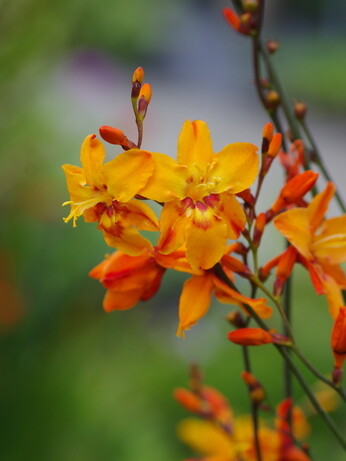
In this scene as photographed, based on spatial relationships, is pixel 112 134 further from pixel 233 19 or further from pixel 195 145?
pixel 233 19

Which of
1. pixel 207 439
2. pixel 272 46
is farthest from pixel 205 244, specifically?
pixel 207 439

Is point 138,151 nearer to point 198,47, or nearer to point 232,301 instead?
point 232,301

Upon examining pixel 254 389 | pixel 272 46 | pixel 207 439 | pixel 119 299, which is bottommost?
pixel 207 439

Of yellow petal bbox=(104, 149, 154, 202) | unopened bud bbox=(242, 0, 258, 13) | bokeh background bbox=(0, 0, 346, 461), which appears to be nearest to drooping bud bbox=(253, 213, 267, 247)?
yellow petal bbox=(104, 149, 154, 202)

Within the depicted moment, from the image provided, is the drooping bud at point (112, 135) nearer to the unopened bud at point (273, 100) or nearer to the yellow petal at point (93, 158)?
the yellow petal at point (93, 158)

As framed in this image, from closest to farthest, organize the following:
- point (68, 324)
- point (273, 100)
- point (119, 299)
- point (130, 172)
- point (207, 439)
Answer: point (130, 172) < point (119, 299) < point (273, 100) < point (207, 439) < point (68, 324)

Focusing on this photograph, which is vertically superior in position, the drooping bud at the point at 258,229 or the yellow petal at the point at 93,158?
the yellow petal at the point at 93,158

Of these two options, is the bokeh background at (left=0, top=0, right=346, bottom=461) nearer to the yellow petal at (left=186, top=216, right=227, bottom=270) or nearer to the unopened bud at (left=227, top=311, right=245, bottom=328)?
the unopened bud at (left=227, top=311, right=245, bottom=328)


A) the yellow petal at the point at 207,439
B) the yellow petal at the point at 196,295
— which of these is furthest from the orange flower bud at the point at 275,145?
the yellow petal at the point at 207,439
